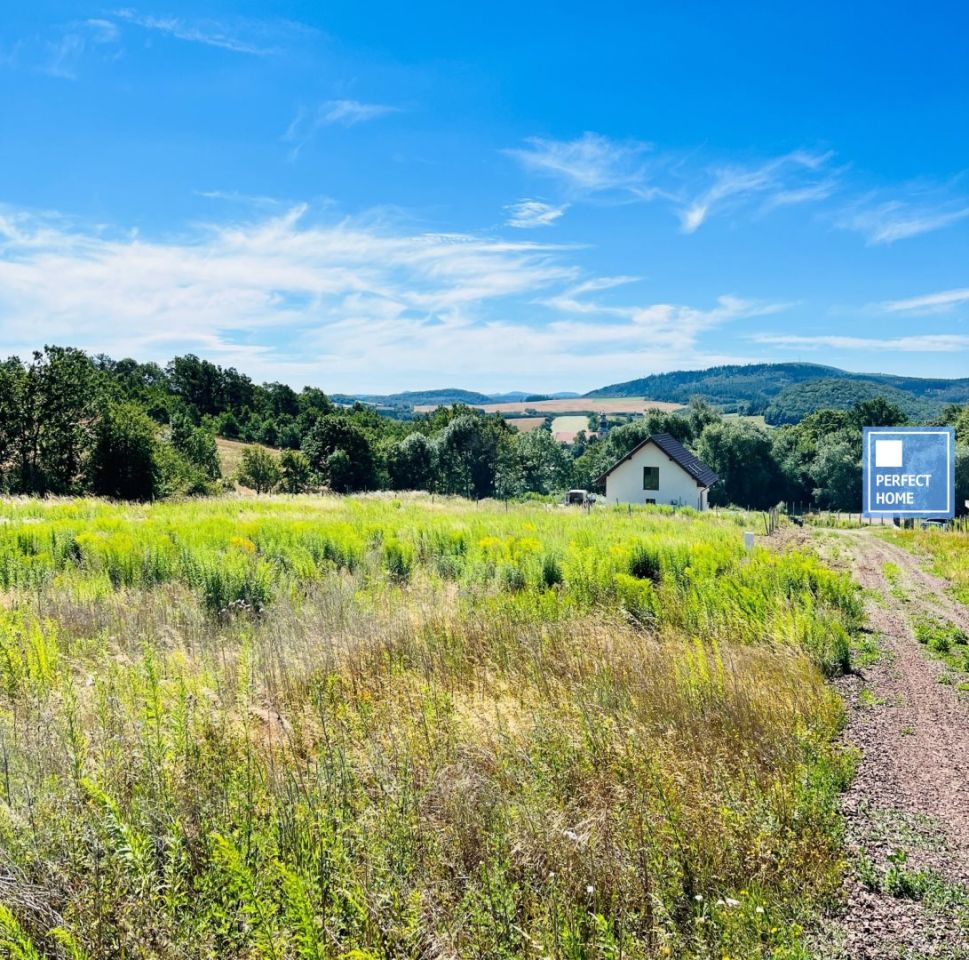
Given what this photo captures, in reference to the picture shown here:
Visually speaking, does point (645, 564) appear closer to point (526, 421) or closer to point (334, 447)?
point (334, 447)

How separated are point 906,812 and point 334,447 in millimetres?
61226

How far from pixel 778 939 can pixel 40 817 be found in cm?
380

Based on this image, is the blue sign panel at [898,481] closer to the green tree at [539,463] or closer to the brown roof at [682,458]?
the brown roof at [682,458]

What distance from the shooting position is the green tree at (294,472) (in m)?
58.0

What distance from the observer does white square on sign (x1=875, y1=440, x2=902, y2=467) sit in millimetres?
22031

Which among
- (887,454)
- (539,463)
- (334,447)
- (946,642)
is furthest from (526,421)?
(946,642)

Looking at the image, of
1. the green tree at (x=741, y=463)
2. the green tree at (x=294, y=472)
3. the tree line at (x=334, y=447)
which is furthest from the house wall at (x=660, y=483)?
the green tree at (x=294, y=472)

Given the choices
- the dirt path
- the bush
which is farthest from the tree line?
the dirt path

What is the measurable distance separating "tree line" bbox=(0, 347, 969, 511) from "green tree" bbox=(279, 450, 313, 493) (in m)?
0.12

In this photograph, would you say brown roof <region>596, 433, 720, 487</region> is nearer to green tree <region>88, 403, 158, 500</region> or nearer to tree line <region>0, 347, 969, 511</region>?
tree line <region>0, 347, 969, 511</region>

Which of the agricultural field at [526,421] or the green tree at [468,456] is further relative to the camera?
the agricultural field at [526,421]

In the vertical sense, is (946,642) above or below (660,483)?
below

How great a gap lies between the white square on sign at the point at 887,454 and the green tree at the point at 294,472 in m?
47.6

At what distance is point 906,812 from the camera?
158 inches
